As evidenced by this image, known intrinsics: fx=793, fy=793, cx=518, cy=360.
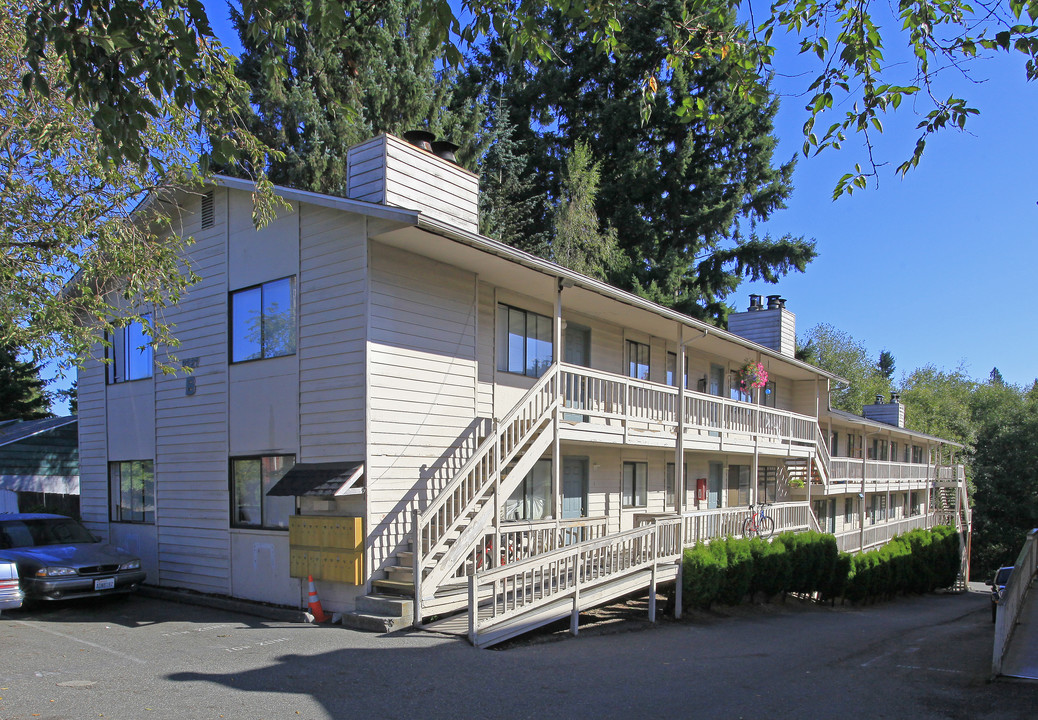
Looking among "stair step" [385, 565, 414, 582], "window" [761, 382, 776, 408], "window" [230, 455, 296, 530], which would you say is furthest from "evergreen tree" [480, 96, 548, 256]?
"stair step" [385, 565, 414, 582]

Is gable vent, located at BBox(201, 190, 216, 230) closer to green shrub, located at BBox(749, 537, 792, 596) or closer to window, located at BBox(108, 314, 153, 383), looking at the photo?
window, located at BBox(108, 314, 153, 383)

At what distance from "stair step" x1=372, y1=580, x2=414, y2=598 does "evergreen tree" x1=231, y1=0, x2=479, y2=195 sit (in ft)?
52.7

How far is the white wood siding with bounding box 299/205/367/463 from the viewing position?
472 inches

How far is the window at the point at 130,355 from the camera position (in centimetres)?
1605

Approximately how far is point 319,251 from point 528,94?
2503 centimetres

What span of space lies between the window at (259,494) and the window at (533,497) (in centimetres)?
405

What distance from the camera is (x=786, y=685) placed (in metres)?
9.09

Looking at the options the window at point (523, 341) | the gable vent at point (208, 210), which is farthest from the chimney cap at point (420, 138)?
the gable vent at point (208, 210)

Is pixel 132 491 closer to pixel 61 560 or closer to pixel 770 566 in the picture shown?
pixel 61 560

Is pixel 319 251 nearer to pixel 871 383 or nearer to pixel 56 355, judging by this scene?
pixel 56 355

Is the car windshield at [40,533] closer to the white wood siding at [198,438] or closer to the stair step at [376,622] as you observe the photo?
the white wood siding at [198,438]

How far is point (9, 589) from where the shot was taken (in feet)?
38.2

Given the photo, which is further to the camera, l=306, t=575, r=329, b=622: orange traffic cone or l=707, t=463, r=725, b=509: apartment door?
l=707, t=463, r=725, b=509: apartment door

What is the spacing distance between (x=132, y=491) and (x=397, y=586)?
7.98 meters
